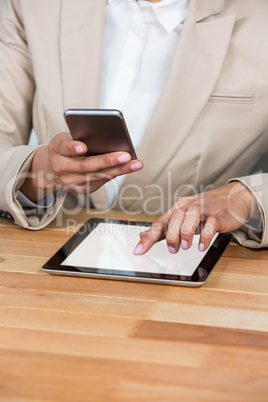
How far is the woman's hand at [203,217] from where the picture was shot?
0.88 m

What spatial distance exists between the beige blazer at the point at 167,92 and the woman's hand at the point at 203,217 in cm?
23

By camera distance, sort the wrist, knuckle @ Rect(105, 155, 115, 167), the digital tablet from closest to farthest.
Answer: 1. the digital tablet
2. knuckle @ Rect(105, 155, 115, 167)
3. the wrist

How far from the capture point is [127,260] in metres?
0.88

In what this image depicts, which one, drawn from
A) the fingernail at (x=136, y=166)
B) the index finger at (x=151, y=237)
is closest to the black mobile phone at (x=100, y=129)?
the fingernail at (x=136, y=166)

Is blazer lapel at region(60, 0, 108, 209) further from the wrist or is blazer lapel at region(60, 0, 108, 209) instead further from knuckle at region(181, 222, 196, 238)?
knuckle at region(181, 222, 196, 238)

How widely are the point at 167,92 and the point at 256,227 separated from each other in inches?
15.5

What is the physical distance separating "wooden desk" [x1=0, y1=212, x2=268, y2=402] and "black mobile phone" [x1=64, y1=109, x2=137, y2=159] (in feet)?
0.82

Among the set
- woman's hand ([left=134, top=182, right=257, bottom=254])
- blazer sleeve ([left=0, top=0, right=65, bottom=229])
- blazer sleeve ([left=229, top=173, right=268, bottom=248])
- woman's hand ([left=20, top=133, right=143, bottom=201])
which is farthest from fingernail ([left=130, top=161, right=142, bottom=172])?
blazer sleeve ([left=0, top=0, right=65, bottom=229])

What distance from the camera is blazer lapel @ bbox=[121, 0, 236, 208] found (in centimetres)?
115

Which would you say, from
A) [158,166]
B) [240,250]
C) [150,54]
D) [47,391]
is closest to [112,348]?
[47,391]

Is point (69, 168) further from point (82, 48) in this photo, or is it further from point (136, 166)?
point (82, 48)

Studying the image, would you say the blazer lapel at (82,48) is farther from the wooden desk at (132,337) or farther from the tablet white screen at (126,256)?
the wooden desk at (132,337)

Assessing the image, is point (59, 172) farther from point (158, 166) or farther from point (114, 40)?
point (114, 40)

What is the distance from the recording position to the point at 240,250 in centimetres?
96
